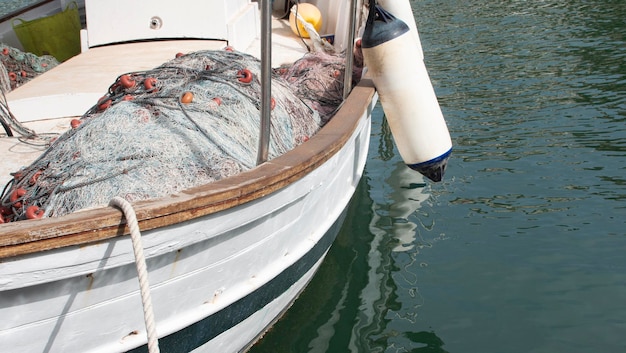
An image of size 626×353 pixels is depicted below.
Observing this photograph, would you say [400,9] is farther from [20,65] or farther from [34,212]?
[34,212]

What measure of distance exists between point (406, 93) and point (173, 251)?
2.86 metres

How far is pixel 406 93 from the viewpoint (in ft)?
18.3

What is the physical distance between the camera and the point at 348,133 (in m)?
4.74

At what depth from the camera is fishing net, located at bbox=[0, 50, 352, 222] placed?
3477mm

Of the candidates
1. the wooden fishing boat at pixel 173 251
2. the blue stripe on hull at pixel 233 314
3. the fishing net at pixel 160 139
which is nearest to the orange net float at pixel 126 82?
the fishing net at pixel 160 139

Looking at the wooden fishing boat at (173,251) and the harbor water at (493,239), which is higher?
the wooden fishing boat at (173,251)

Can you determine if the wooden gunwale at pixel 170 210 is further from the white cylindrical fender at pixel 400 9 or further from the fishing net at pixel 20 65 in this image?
the fishing net at pixel 20 65

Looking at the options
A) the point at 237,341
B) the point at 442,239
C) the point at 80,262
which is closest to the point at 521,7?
the point at 442,239

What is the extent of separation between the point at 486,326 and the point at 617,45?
9.43m

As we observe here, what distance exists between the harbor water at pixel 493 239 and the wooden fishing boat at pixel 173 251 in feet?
1.77

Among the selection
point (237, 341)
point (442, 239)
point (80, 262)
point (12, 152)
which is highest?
point (80, 262)

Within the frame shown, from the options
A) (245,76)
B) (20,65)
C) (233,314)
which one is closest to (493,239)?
(245,76)

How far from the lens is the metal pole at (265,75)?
344 centimetres

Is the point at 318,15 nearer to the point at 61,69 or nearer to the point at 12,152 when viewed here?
the point at 61,69
